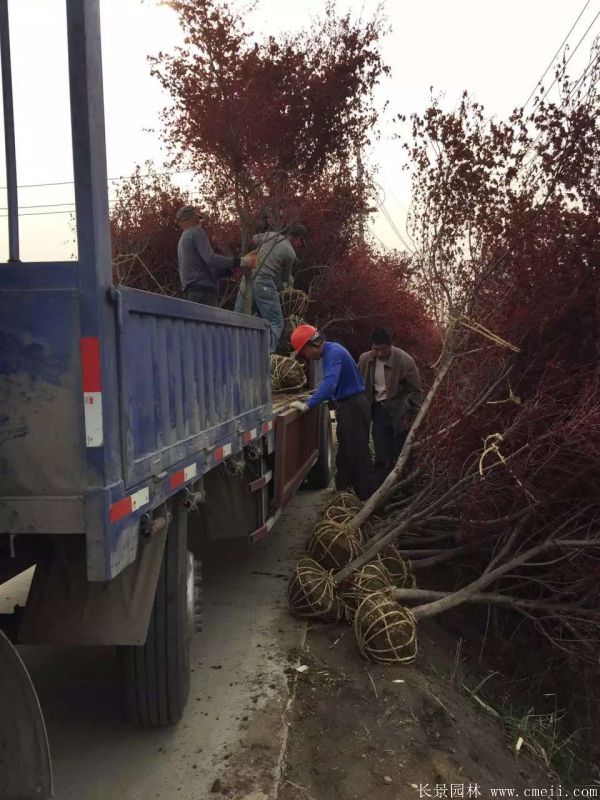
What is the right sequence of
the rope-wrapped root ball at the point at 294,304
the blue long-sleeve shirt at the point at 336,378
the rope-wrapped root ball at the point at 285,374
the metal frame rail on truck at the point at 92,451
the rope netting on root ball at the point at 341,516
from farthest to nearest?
the rope-wrapped root ball at the point at 294,304
the rope-wrapped root ball at the point at 285,374
the blue long-sleeve shirt at the point at 336,378
the rope netting on root ball at the point at 341,516
the metal frame rail on truck at the point at 92,451

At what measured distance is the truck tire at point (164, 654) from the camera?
122 inches

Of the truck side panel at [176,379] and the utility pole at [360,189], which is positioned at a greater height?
the utility pole at [360,189]

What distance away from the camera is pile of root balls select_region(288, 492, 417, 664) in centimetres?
404

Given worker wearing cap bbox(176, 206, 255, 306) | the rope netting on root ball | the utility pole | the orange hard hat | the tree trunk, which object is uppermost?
the utility pole

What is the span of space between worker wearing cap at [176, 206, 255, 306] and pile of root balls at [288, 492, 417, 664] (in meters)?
2.32

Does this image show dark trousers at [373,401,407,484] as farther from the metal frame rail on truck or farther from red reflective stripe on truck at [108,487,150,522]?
red reflective stripe on truck at [108,487,150,522]

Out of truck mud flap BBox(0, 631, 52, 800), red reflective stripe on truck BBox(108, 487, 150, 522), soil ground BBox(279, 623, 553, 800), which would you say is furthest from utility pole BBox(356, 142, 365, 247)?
truck mud flap BBox(0, 631, 52, 800)

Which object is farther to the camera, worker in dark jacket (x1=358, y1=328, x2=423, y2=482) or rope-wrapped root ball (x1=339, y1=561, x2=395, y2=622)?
worker in dark jacket (x1=358, y1=328, x2=423, y2=482)

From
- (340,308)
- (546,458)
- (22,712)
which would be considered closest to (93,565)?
(22,712)

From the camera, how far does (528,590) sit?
17.0ft

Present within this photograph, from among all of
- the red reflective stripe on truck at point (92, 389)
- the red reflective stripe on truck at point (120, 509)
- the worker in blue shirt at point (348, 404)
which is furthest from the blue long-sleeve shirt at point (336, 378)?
the red reflective stripe on truck at point (92, 389)

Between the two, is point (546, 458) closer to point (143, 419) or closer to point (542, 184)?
point (542, 184)

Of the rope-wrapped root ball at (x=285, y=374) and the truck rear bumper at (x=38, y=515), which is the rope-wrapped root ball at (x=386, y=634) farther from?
the rope-wrapped root ball at (x=285, y=374)

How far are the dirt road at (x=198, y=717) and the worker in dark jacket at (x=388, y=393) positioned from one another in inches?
113
